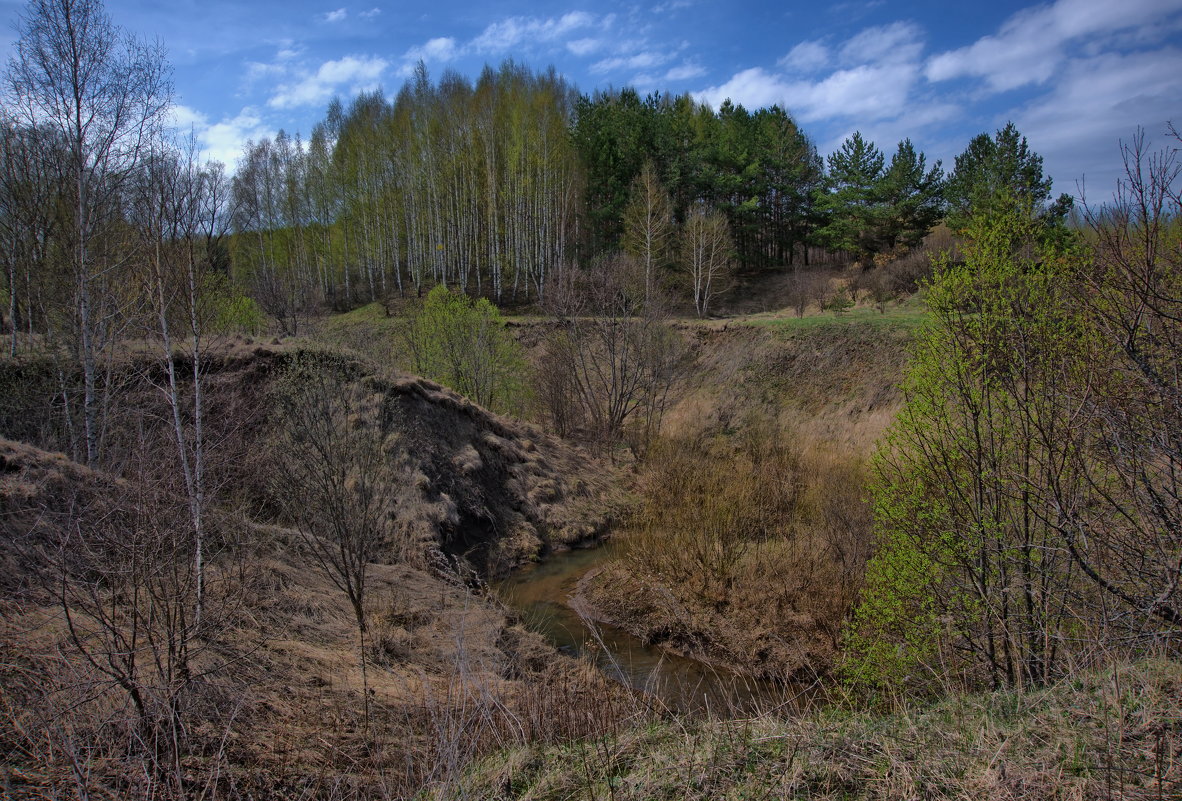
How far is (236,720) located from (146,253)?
15.7ft

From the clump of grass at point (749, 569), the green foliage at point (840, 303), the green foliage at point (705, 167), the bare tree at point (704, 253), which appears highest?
the green foliage at point (705, 167)

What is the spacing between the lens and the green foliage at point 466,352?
75.3ft

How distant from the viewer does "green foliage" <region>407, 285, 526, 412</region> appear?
23.0 meters

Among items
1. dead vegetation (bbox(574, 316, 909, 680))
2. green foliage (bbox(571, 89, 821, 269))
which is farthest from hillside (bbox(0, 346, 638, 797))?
green foliage (bbox(571, 89, 821, 269))

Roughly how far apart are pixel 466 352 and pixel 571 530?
923cm

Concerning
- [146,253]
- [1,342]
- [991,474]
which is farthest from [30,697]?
[1,342]

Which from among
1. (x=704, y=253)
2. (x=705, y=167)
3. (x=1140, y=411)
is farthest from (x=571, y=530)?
(x=705, y=167)

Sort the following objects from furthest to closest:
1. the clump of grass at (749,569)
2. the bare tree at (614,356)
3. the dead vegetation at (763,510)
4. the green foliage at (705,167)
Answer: the green foliage at (705,167) < the bare tree at (614,356) < the dead vegetation at (763,510) < the clump of grass at (749,569)

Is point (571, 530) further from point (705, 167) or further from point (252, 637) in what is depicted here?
point (705, 167)

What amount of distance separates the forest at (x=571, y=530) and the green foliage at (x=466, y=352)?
0.43ft

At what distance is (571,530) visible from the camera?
16.8m

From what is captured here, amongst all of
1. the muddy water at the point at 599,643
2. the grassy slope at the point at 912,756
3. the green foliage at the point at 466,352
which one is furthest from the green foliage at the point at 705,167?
the grassy slope at the point at 912,756

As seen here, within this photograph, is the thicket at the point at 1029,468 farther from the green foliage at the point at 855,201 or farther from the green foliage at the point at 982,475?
the green foliage at the point at 855,201

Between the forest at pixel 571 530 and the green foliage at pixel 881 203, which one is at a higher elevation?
the green foliage at pixel 881 203
